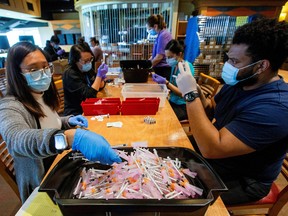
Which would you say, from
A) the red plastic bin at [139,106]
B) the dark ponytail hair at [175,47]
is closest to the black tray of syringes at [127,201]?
the red plastic bin at [139,106]

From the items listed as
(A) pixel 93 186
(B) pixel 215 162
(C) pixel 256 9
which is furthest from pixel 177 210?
(C) pixel 256 9

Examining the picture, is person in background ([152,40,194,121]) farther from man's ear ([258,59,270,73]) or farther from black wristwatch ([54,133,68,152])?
black wristwatch ([54,133,68,152])

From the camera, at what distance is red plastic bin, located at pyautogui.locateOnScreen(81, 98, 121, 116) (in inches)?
48.1

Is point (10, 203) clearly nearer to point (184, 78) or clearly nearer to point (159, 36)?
point (184, 78)

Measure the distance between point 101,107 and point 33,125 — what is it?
0.47 m

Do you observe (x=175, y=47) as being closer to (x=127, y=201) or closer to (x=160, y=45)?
(x=160, y=45)

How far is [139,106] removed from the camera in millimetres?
1241

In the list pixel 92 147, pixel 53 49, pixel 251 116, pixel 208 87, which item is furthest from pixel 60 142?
pixel 53 49

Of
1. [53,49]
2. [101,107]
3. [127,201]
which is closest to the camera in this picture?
[127,201]

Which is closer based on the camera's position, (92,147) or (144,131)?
(92,147)

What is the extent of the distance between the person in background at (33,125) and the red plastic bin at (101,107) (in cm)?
15

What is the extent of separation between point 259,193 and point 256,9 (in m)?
4.79

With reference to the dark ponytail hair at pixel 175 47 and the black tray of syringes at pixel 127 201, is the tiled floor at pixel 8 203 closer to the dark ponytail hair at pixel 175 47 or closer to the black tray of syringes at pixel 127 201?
the black tray of syringes at pixel 127 201

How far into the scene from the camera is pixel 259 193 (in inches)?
34.6
